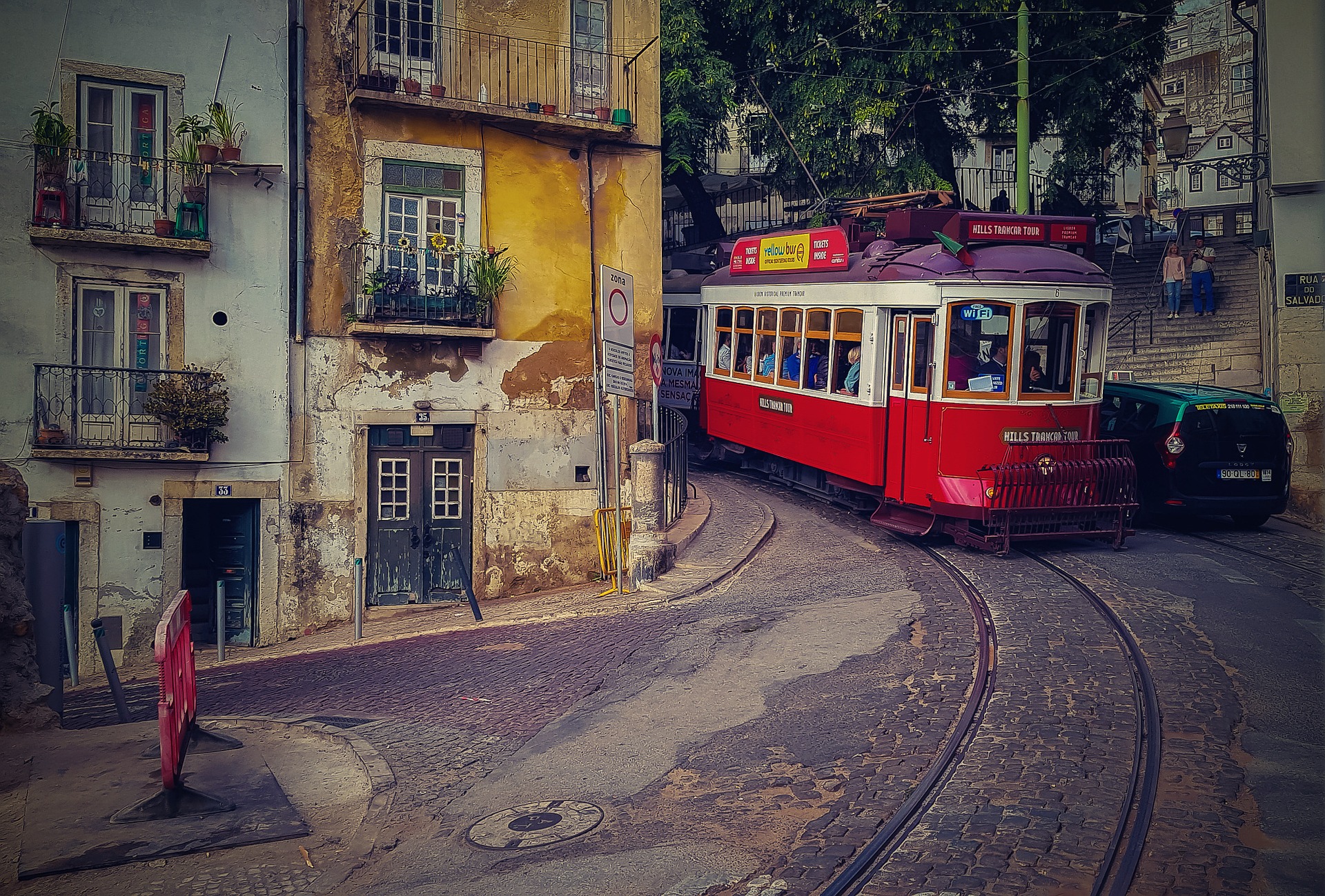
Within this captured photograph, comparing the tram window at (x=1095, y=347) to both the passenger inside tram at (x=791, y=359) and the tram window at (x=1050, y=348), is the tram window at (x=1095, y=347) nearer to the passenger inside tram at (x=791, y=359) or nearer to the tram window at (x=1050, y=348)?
the tram window at (x=1050, y=348)

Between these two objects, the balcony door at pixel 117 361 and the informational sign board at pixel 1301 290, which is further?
the informational sign board at pixel 1301 290

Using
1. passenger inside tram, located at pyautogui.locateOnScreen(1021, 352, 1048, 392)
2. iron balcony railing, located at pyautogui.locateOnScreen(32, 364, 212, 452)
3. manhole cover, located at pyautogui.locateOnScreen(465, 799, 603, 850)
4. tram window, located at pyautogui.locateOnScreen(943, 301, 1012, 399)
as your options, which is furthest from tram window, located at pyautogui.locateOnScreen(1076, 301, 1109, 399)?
iron balcony railing, located at pyautogui.locateOnScreen(32, 364, 212, 452)

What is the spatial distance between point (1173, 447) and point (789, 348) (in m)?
5.27

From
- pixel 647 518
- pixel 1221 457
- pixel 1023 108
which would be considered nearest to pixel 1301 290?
pixel 1221 457

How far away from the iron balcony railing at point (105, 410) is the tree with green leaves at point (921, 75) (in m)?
14.0

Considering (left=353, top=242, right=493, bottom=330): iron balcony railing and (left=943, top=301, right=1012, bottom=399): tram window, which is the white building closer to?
(left=353, top=242, right=493, bottom=330): iron balcony railing

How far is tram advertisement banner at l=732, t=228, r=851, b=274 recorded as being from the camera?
49.4 ft

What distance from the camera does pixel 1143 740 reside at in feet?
24.8

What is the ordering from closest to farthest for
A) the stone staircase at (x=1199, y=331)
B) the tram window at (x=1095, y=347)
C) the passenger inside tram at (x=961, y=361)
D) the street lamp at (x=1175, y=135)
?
the passenger inside tram at (x=961, y=361) → the tram window at (x=1095, y=347) → the stone staircase at (x=1199, y=331) → the street lamp at (x=1175, y=135)

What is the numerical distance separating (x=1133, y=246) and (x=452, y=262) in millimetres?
19526

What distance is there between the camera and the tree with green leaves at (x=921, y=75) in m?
22.4

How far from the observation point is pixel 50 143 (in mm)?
13547

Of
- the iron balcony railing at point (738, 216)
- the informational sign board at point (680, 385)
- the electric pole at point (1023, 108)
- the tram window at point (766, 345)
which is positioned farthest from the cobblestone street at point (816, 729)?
the iron balcony railing at point (738, 216)

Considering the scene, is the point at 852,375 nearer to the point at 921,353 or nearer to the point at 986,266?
the point at 921,353
